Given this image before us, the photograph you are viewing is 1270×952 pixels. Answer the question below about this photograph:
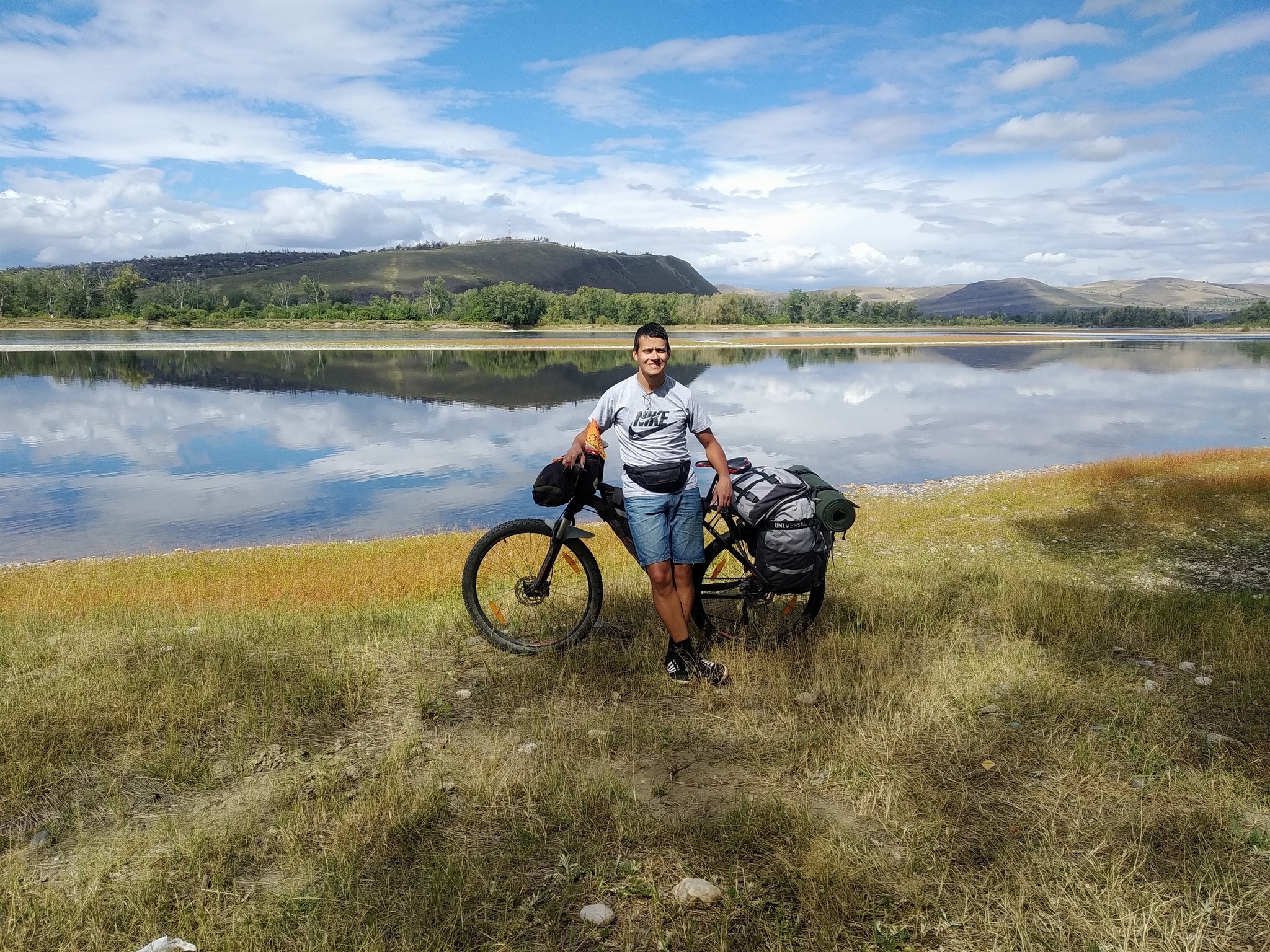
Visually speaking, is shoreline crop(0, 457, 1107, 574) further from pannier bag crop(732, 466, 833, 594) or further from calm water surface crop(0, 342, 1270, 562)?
pannier bag crop(732, 466, 833, 594)

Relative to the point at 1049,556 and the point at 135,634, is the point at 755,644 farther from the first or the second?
the point at 1049,556

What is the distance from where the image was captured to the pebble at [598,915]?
121 inches

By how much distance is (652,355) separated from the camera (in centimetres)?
502

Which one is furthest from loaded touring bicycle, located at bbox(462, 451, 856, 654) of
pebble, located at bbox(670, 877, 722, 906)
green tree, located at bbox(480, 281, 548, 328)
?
green tree, located at bbox(480, 281, 548, 328)

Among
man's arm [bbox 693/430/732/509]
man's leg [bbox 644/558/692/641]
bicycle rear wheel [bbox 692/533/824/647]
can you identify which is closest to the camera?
man's leg [bbox 644/558/692/641]

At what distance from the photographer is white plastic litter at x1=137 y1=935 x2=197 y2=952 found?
2865 mm

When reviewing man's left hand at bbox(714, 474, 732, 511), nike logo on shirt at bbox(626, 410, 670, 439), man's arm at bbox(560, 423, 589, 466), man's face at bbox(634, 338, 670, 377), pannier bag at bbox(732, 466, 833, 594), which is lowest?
pannier bag at bbox(732, 466, 833, 594)

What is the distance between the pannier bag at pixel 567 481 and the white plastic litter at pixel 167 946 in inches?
119

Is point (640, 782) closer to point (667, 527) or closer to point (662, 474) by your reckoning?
point (667, 527)

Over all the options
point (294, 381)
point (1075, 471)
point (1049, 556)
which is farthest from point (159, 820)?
point (294, 381)

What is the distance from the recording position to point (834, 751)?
433 cm

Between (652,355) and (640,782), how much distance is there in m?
2.59

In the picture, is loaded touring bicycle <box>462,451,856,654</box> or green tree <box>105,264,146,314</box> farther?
Result: green tree <box>105,264,146,314</box>

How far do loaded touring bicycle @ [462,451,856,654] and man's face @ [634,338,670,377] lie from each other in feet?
2.52
